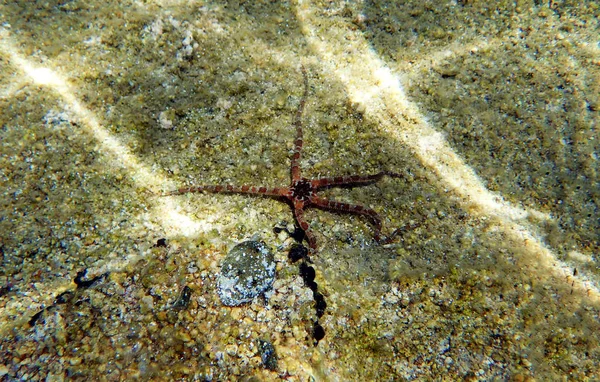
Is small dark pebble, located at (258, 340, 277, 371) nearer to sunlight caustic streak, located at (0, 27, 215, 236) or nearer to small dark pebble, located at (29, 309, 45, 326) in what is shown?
sunlight caustic streak, located at (0, 27, 215, 236)

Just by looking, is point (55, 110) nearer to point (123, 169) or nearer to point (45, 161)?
point (45, 161)

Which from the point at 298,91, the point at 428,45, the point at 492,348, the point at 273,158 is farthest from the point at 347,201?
the point at 428,45

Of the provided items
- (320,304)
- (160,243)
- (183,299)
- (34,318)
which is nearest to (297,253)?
(320,304)

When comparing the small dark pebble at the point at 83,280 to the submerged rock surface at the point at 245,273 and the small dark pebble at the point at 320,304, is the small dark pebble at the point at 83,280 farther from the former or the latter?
the small dark pebble at the point at 320,304

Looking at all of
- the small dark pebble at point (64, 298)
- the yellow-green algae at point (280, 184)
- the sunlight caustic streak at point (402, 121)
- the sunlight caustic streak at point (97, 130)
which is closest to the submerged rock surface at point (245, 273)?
the yellow-green algae at point (280, 184)

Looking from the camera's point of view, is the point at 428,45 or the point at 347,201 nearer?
the point at 347,201

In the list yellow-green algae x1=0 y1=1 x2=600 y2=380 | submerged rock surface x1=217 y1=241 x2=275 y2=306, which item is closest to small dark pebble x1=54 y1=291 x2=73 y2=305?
yellow-green algae x1=0 y1=1 x2=600 y2=380
